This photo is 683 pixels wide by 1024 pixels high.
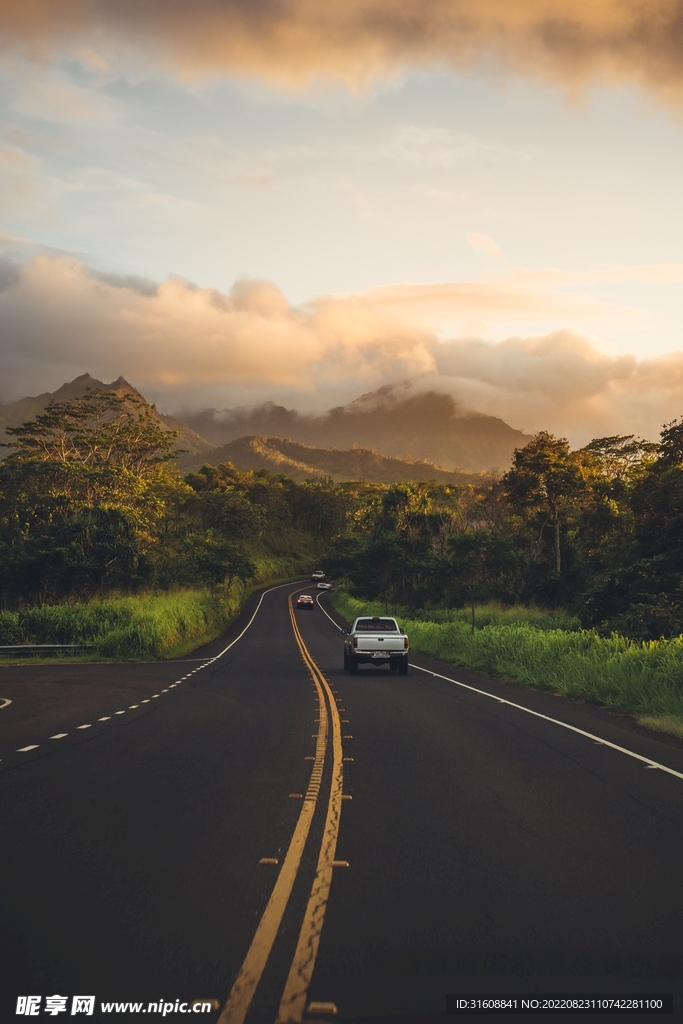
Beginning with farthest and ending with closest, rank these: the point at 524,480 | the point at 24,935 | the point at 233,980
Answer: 1. the point at 524,480
2. the point at 24,935
3. the point at 233,980

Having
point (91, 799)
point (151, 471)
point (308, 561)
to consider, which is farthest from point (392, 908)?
point (308, 561)

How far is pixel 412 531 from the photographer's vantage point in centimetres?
6425

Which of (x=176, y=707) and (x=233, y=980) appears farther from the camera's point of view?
(x=176, y=707)

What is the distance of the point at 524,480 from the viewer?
59500 mm

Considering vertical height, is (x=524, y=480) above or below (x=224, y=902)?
above

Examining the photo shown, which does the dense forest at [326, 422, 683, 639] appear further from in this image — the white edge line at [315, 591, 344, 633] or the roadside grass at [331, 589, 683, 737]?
the roadside grass at [331, 589, 683, 737]

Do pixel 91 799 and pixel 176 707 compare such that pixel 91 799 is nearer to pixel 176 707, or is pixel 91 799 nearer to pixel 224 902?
pixel 224 902

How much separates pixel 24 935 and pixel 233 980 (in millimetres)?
1442

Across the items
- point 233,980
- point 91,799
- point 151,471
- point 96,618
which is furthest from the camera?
point 151,471

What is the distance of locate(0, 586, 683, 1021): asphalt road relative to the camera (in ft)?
14.9

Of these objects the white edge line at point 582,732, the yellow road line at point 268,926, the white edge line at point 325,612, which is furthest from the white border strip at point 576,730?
the white edge line at point 325,612

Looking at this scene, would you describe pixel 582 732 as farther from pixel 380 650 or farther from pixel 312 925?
pixel 380 650

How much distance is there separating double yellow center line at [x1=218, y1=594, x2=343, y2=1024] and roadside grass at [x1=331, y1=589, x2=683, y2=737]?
802 centimetres

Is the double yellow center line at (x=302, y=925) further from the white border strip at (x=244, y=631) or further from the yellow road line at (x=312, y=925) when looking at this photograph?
the white border strip at (x=244, y=631)
